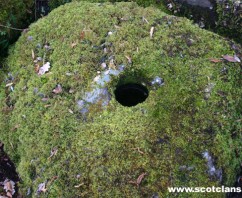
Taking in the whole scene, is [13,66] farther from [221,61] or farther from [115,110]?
[221,61]

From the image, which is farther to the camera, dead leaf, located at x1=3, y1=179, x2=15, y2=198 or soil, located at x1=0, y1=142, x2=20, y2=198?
soil, located at x1=0, y1=142, x2=20, y2=198

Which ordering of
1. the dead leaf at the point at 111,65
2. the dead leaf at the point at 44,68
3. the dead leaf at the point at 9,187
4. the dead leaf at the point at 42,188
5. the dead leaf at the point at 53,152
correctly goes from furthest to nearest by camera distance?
the dead leaf at the point at 44,68 → the dead leaf at the point at 9,187 → the dead leaf at the point at 111,65 → the dead leaf at the point at 53,152 → the dead leaf at the point at 42,188

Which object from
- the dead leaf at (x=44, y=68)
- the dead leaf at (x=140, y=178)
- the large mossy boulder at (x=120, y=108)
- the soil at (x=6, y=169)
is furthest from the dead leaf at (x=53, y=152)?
the dead leaf at (x=44, y=68)

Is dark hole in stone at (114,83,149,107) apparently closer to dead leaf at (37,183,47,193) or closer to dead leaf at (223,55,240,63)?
dead leaf at (223,55,240,63)

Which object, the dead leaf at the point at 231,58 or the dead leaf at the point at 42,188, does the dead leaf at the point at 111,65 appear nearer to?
the dead leaf at the point at 231,58

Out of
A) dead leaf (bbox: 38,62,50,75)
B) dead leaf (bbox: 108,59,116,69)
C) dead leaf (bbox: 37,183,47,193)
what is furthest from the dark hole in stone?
dead leaf (bbox: 37,183,47,193)

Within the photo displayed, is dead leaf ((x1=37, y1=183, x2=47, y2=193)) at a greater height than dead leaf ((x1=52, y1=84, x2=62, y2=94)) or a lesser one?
lesser

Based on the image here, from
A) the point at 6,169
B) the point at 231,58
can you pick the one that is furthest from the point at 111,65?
the point at 6,169
